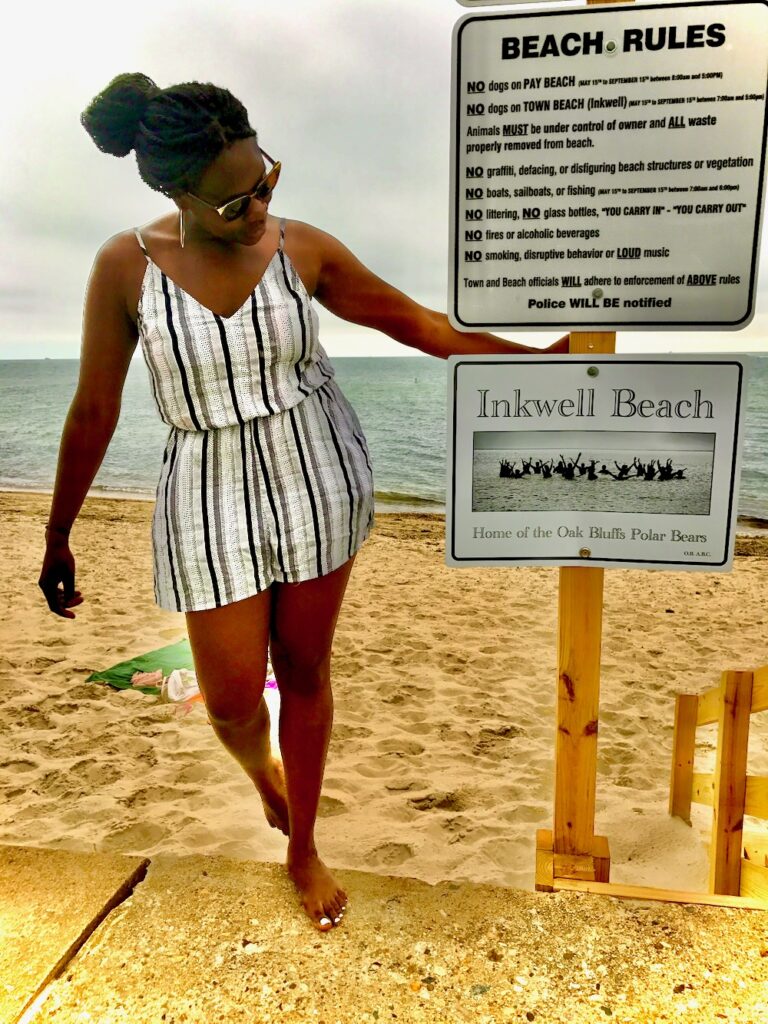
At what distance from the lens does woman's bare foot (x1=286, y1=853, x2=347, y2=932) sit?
1.75 meters

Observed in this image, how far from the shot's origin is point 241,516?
1.70 m

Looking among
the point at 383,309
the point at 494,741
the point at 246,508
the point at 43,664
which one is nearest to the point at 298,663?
the point at 246,508

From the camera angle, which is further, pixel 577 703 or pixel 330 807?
pixel 330 807

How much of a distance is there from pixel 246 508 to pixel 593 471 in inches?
30.7

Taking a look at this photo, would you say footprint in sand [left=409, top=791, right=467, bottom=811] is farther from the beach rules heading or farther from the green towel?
the beach rules heading

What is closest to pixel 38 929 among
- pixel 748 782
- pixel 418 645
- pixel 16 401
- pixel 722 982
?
pixel 722 982

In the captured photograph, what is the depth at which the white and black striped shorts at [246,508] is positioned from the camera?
1.69 metres

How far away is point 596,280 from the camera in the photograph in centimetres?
157

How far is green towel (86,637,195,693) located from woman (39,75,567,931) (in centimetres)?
A: 265

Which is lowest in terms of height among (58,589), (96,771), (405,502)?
(405,502)

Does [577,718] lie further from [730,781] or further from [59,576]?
[59,576]

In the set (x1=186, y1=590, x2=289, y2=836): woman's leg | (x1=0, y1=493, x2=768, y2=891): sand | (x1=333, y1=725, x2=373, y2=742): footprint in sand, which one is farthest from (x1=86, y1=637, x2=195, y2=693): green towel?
(x1=186, y1=590, x2=289, y2=836): woman's leg

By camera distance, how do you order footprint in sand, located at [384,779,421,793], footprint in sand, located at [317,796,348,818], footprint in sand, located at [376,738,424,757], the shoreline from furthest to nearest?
the shoreline → footprint in sand, located at [376,738,424,757] → footprint in sand, located at [384,779,421,793] → footprint in sand, located at [317,796,348,818]

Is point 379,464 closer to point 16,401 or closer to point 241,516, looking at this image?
point 241,516
